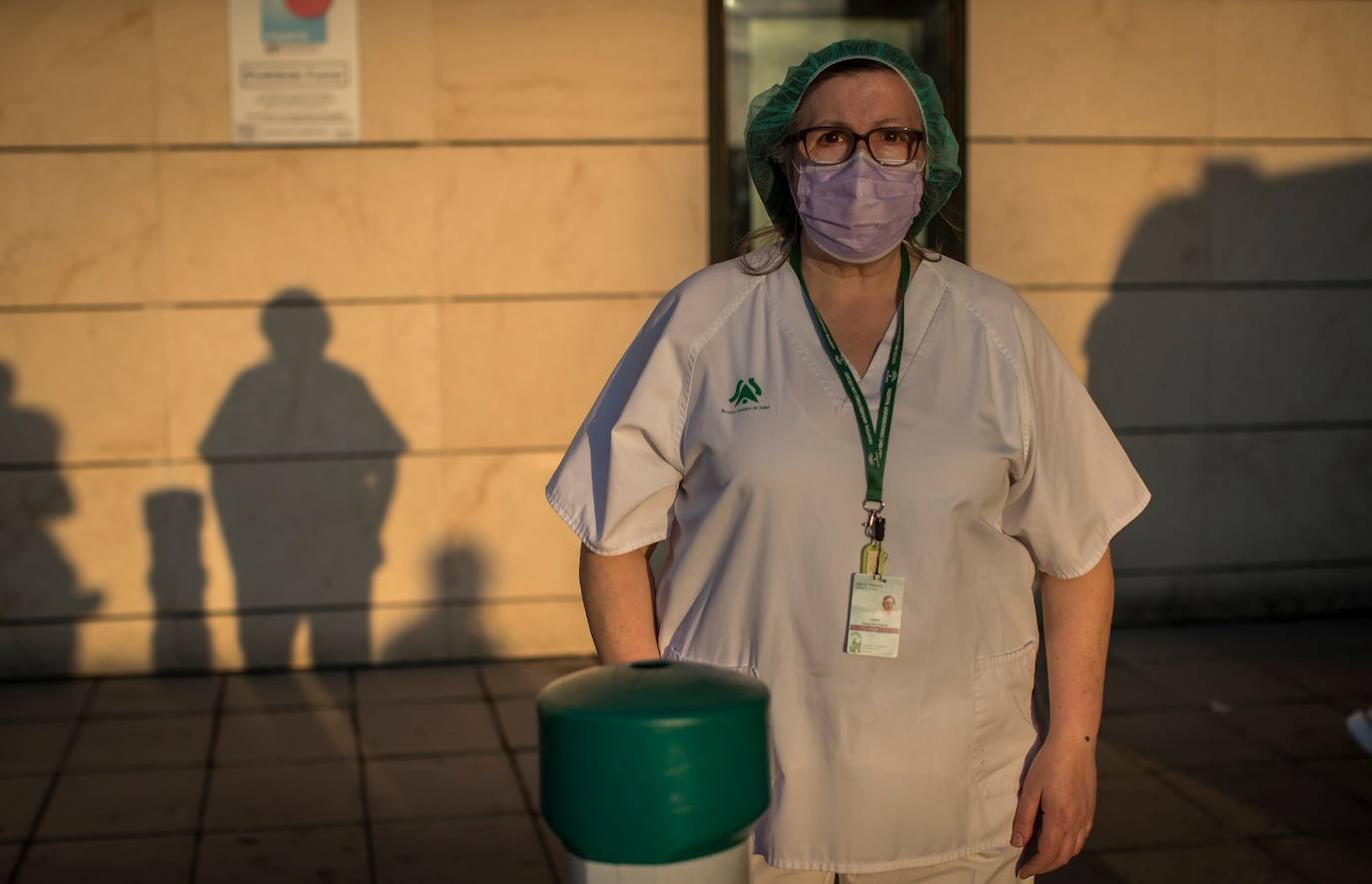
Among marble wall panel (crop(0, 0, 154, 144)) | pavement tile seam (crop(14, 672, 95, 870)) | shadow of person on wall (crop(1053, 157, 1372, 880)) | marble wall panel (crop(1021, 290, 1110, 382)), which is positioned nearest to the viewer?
pavement tile seam (crop(14, 672, 95, 870))

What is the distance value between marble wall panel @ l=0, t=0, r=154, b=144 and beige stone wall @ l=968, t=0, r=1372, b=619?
11.3 ft

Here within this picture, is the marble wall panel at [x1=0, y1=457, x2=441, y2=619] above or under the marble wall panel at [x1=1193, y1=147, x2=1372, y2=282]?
under

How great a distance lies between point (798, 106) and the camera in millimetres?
2467

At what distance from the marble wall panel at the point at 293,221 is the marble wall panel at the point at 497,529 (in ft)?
2.81

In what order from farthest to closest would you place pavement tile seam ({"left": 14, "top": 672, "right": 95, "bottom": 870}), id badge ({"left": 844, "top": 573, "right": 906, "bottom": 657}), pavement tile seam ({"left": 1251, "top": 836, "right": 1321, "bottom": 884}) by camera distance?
1. pavement tile seam ({"left": 14, "top": 672, "right": 95, "bottom": 870})
2. pavement tile seam ({"left": 1251, "top": 836, "right": 1321, "bottom": 884})
3. id badge ({"left": 844, "top": 573, "right": 906, "bottom": 657})

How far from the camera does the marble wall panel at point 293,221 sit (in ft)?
22.0

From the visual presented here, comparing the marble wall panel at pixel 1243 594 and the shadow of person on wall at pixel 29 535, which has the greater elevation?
the shadow of person on wall at pixel 29 535

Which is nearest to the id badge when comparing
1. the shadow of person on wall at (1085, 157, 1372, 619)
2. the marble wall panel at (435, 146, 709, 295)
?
the marble wall panel at (435, 146, 709, 295)

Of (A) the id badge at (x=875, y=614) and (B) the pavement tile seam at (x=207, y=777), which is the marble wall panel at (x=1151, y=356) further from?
(A) the id badge at (x=875, y=614)

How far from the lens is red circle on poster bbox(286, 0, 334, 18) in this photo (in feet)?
22.0

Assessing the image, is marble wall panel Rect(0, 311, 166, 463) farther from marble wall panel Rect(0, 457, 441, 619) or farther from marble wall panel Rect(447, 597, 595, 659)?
marble wall panel Rect(447, 597, 595, 659)

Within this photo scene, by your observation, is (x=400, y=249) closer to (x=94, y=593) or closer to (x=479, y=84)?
(x=479, y=84)

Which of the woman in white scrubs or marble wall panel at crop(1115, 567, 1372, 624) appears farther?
marble wall panel at crop(1115, 567, 1372, 624)

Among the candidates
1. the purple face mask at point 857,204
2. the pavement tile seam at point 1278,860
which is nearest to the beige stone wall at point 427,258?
the pavement tile seam at point 1278,860
